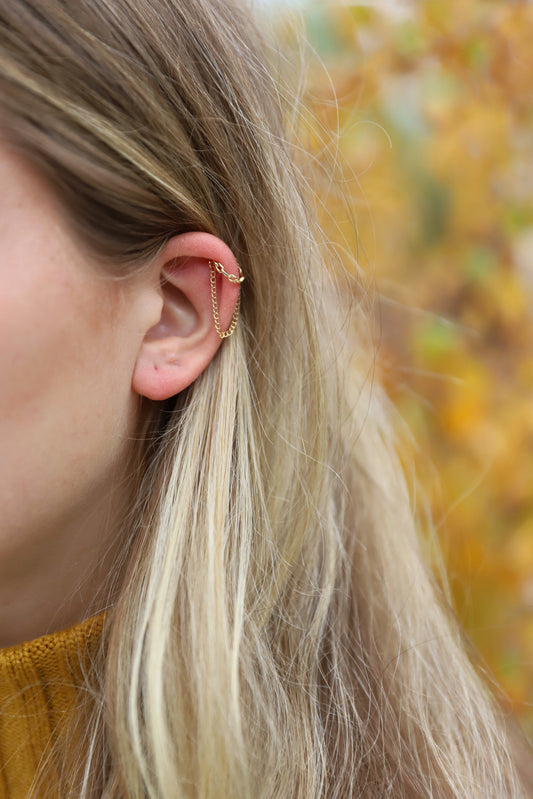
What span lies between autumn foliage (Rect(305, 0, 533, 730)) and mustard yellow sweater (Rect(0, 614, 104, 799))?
84 centimetres

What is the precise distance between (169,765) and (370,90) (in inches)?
52.7

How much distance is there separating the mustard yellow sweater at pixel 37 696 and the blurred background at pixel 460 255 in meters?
0.89

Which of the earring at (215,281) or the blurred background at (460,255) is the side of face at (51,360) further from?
the blurred background at (460,255)

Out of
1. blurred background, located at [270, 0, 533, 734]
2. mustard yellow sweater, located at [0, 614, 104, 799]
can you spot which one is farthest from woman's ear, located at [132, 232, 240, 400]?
blurred background, located at [270, 0, 533, 734]

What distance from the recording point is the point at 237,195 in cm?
117

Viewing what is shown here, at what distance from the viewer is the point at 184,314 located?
46.3 inches

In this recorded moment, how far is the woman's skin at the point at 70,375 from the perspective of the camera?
102 cm

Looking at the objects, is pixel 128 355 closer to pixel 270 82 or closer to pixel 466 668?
pixel 270 82

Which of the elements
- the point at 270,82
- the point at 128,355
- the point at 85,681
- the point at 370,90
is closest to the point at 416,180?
the point at 370,90

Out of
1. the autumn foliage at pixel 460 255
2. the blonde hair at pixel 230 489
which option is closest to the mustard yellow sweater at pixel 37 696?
the blonde hair at pixel 230 489

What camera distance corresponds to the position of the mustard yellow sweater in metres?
1.19

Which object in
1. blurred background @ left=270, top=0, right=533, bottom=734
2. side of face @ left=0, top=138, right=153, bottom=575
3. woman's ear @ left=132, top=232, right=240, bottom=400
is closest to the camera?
side of face @ left=0, top=138, right=153, bottom=575

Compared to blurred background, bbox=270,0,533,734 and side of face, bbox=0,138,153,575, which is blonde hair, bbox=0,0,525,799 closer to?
side of face, bbox=0,138,153,575

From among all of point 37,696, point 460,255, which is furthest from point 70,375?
point 460,255
